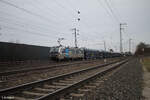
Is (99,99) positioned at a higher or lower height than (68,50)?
lower

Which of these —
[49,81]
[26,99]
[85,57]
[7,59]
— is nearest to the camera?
[26,99]

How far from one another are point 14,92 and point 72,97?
2.12 metres

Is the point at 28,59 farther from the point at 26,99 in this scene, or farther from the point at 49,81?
the point at 26,99

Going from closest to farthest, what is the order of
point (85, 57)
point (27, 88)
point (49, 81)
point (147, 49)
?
point (27, 88) → point (49, 81) → point (85, 57) → point (147, 49)

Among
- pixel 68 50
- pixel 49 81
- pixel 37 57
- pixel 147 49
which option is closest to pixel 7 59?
pixel 37 57

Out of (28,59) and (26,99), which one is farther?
(28,59)

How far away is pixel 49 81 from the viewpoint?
6918 millimetres

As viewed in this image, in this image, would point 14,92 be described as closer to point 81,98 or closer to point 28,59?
point 81,98

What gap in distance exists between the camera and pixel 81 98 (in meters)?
4.69

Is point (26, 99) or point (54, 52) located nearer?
point (26, 99)

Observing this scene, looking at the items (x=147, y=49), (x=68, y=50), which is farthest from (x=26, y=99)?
(x=147, y=49)

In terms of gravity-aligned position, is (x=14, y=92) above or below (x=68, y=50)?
below

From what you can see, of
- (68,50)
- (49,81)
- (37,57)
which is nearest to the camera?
(49,81)

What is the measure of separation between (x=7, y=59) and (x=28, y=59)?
4017 millimetres
